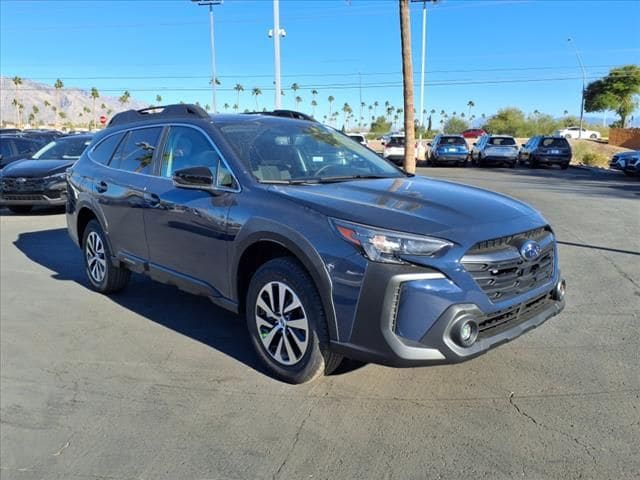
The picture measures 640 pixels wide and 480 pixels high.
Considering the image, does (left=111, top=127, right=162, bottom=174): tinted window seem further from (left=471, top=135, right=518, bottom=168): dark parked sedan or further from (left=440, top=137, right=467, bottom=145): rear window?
(left=440, top=137, right=467, bottom=145): rear window

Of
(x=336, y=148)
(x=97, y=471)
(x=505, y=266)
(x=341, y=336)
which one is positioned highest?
(x=336, y=148)

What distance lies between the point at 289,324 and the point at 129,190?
236 centimetres

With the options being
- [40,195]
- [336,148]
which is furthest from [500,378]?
[40,195]

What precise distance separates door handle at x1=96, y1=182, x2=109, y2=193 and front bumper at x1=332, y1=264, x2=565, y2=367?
347 centimetres

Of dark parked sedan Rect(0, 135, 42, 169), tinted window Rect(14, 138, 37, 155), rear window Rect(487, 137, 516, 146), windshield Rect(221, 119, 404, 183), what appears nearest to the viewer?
windshield Rect(221, 119, 404, 183)

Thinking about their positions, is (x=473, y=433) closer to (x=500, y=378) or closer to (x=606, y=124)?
(x=500, y=378)

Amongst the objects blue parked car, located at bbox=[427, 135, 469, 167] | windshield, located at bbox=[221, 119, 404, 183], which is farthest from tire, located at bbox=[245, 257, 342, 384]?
blue parked car, located at bbox=[427, 135, 469, 167]

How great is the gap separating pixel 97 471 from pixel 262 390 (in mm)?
1125

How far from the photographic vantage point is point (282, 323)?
3.61 meters

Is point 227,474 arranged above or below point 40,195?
below

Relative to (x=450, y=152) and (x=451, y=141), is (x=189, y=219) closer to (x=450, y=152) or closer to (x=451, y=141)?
(x=450, y=152)

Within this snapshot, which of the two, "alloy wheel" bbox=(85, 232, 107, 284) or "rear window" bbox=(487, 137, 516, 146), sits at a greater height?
"rear window" bbox=(487, 137, 516, 146)

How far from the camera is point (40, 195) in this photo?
37.4 ft

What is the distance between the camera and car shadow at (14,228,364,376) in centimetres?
436
